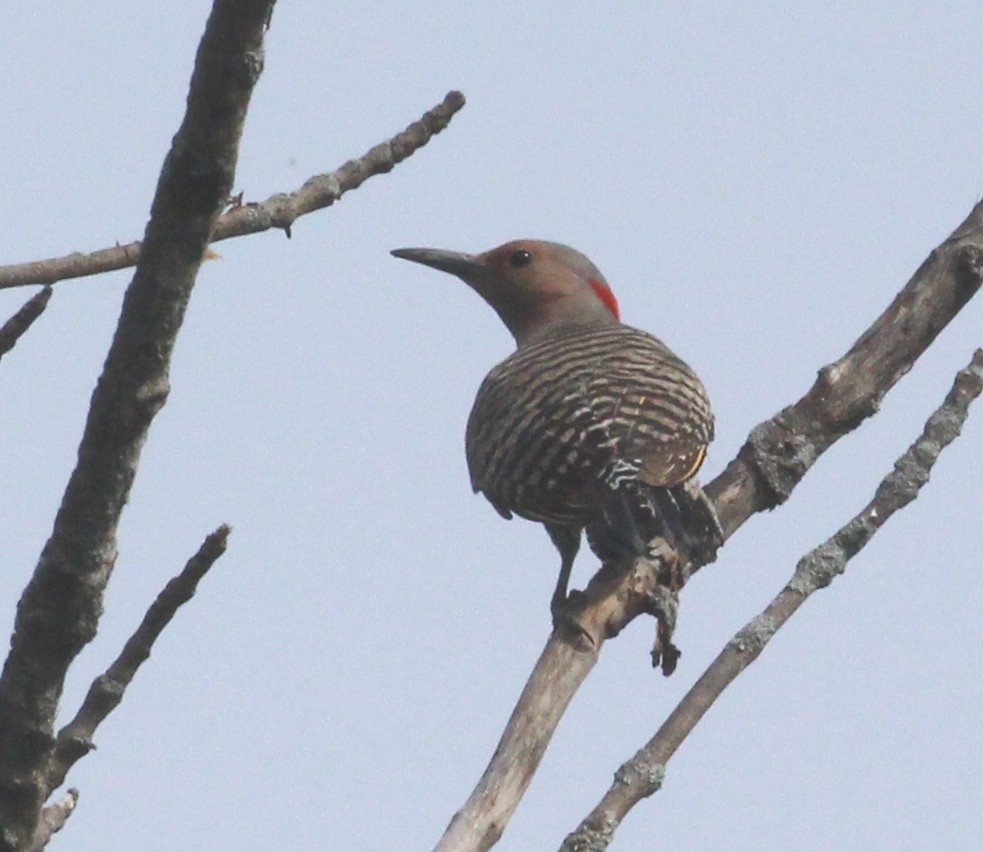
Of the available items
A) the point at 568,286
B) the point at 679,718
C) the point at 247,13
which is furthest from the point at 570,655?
the point at 568,286

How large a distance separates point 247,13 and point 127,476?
735 mm

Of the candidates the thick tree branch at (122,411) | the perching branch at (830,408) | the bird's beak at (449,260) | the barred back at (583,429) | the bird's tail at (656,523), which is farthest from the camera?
the bird's beak at (449,260)

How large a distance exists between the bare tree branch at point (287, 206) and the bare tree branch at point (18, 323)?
125mm

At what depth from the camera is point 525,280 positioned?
8.28 meters

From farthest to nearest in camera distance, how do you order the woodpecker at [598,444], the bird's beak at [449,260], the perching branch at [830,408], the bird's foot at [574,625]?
the bird's beak at [449,260] → the woodpecker at [598,444] → the perching branch at [830,408] → the bird's foot at [574,625]

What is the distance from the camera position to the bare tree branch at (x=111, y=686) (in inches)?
111

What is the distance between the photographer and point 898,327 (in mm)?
5172

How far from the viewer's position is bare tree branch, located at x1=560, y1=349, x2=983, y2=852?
2910mm

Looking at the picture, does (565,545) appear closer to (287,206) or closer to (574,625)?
(574,625)

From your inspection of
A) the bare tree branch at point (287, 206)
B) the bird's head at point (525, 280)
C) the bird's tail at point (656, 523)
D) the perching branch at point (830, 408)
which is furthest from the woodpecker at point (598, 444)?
the bare tree branch at point (287, 206)

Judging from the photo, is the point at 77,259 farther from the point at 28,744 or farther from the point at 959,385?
the point at 959,385

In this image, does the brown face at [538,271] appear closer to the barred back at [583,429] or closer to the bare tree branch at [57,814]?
the barred back at [583,429]

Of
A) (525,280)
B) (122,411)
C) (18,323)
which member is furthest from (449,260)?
(122,411)

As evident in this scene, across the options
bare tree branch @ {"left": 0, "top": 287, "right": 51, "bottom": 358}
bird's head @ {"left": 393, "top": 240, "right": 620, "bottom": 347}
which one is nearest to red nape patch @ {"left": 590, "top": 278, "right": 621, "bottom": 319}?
bird's head @ {"left": 393, "top": 240, "right": 620, "bottom": 347}
